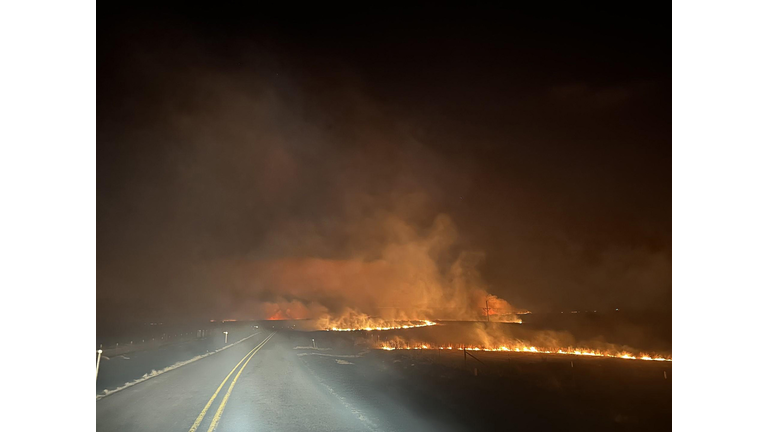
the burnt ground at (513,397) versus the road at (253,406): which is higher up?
the road at (253,406)

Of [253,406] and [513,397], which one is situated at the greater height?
[253,406]

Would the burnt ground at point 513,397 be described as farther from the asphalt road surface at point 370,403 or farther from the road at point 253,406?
the road at point 253,406

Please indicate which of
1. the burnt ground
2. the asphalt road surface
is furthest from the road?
the burnt ground

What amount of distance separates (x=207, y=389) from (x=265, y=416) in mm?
5948

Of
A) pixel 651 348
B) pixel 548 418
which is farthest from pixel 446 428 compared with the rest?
pixel 651 348

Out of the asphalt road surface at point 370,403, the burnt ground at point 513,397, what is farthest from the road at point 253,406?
the burnt ground at point 513,397

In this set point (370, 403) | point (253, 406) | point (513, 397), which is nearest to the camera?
point (253, 406)


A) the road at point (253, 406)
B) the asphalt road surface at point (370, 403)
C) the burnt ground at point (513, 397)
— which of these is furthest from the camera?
the burnt ground at point (513, 397)

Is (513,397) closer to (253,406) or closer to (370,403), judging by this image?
(370,403)

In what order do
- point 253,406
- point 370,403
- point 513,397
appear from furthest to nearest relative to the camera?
point 513,397 < point 370,403 < point 253,406

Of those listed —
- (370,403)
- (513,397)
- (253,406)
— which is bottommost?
(513,397)

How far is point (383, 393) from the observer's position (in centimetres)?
1695

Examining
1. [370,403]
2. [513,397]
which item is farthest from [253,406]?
[513,397]
